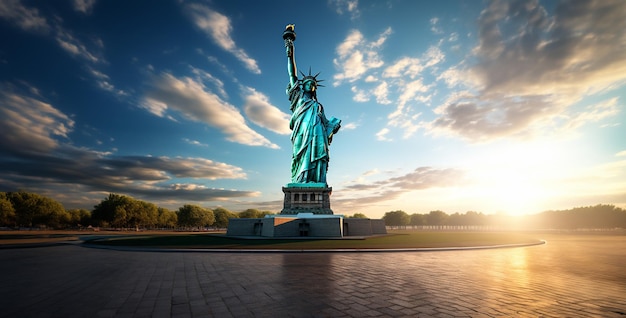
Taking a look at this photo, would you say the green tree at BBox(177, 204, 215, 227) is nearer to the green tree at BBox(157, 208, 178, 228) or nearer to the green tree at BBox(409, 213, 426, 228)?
the green tree at BBox(157, 208, 178, 228)

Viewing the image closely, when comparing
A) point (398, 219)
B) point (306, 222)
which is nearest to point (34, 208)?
point (306, 222)

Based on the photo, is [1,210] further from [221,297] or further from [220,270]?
[221,297]

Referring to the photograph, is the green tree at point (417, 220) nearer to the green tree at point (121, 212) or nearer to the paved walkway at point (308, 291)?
the green tree at point (121, 212)

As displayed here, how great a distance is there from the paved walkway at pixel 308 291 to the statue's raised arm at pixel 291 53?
55.2m

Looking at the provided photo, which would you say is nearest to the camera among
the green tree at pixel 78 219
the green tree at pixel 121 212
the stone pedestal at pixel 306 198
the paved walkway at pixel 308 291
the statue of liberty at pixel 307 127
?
the paved walkway at pixel 308 291

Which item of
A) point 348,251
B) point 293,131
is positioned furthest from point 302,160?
point 348,251

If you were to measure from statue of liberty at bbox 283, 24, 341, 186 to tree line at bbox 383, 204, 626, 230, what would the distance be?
103683 millimetres

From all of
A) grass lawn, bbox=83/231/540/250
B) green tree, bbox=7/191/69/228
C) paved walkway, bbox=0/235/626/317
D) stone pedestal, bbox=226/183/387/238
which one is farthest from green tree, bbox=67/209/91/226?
paved walkway, bbox=0/235/626/317

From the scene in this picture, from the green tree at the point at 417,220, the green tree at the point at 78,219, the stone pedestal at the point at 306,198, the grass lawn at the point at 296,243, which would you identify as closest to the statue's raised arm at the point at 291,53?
the stone pedestal at the point at 306,198

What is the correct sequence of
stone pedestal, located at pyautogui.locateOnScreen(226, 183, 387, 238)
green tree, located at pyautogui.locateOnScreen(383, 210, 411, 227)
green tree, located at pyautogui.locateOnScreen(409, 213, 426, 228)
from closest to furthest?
stone pedestal, located at pyautogui.locateOnScreen(226, 183, 387, 238)
green tree, located at pyautogui.locateOnScreen(383, 210, 411, 227)
green tree, located at pyautogui.locateOnScreen(409, 213, 426, 228)

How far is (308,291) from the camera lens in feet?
30.4

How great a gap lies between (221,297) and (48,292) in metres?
6.03

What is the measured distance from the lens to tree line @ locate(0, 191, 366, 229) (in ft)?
253

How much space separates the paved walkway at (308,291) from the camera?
725 cm
